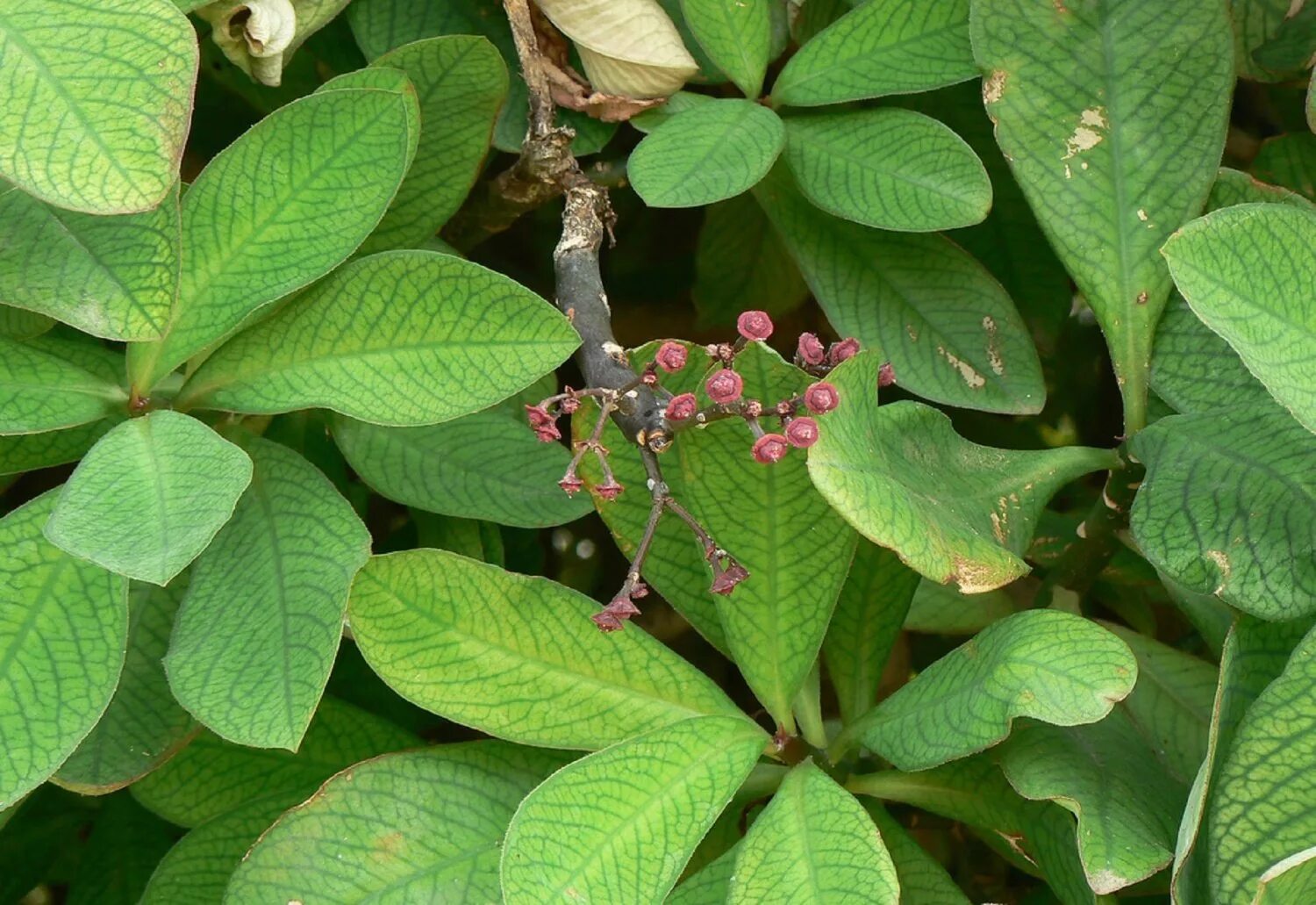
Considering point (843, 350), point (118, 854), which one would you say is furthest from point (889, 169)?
point (118, 854)

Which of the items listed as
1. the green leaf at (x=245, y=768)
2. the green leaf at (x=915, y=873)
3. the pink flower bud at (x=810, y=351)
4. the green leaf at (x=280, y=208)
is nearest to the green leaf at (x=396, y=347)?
the green leaf at (x=280, y=208)

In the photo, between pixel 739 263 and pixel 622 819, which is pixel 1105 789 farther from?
pixel 739 263

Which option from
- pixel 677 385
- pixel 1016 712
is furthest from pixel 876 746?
pixel 677 385

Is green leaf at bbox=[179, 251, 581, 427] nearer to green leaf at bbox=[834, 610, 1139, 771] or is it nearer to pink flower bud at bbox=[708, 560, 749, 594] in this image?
pink flower bud at bbox=[708, 560, 749, 594]

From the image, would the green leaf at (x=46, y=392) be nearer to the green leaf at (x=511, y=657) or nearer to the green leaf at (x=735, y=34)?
the green leaf at (x=511, y=657)

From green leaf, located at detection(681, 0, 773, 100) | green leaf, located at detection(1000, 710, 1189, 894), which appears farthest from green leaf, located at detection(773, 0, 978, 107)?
green leaf, located at detection(1000, 710, 1189, 894)

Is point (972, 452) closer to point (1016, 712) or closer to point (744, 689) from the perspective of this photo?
point (1016, 712)
